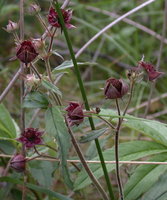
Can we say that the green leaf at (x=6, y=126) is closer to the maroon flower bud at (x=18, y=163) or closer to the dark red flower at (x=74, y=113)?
the maroon flower bud at (x=18, y=163)

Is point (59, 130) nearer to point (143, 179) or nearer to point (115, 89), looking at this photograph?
point (115, 89)

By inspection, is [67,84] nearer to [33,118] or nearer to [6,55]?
[6,55]

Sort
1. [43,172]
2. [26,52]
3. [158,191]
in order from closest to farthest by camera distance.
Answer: [26,52], [158,191], [43,172]

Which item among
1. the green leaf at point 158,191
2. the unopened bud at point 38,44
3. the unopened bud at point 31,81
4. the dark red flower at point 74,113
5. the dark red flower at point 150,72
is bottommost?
the green leaf at point 158,191

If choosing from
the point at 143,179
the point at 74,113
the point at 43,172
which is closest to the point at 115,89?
the point at 74,113

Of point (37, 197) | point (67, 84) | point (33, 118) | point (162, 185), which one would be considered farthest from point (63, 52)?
point (162, 185)

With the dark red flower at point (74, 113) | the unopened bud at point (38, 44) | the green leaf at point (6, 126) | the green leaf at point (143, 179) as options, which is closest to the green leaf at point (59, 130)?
the dark red flower at point (74, 113)
